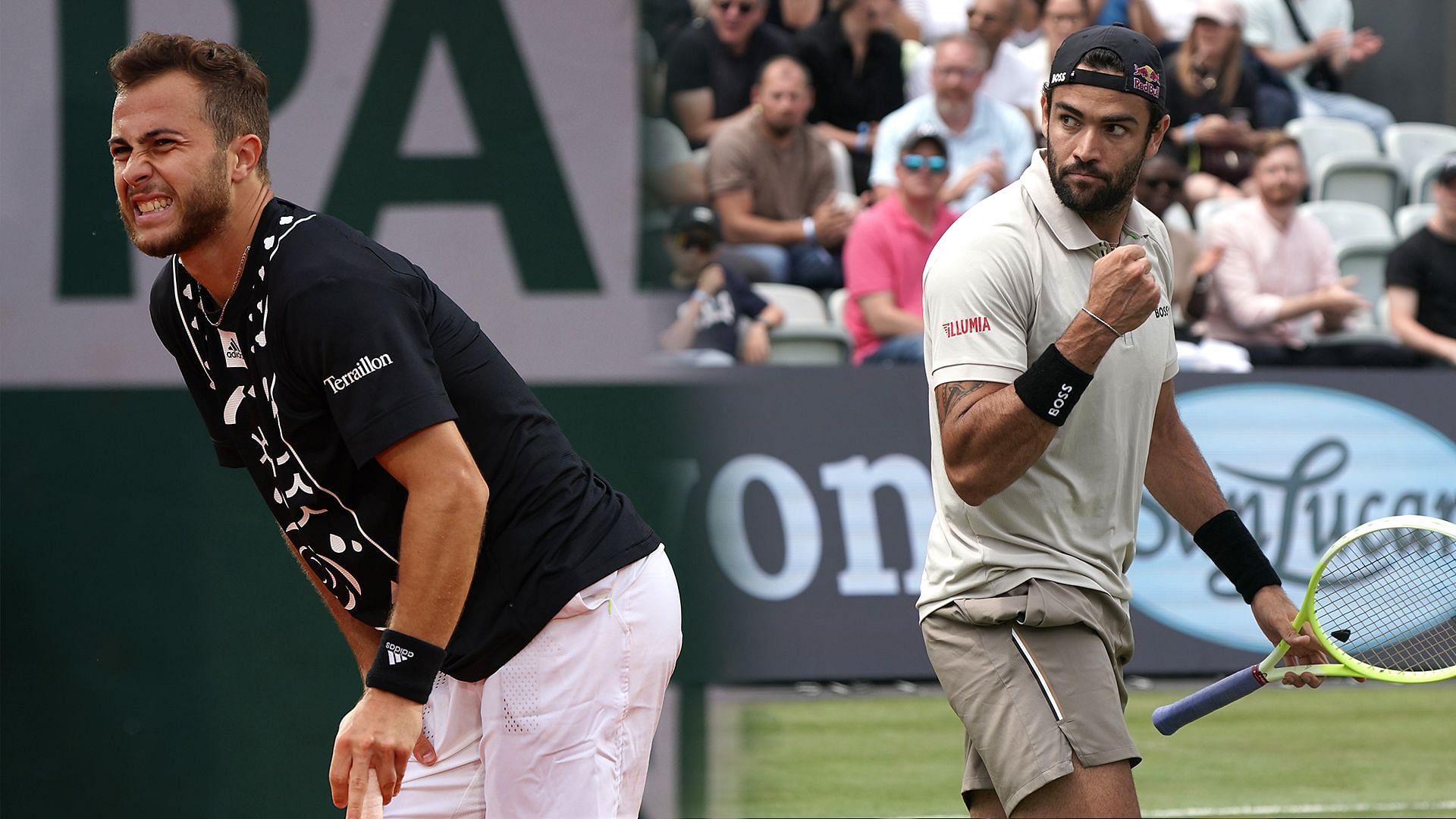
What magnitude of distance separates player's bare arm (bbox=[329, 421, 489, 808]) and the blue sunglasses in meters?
6.13

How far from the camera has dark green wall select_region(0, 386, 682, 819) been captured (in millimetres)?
4777

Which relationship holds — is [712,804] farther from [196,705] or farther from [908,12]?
[908,12]

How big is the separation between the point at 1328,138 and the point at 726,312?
5767mm

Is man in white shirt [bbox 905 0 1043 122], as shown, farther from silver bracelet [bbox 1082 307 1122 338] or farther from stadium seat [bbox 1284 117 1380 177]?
silver bracelet [bbox 1082 307 1122 338]

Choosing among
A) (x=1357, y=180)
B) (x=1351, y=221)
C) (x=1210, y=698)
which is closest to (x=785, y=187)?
(x=1351, y=221)

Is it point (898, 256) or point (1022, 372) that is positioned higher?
point (1022, 372)

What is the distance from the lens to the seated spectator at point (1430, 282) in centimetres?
915

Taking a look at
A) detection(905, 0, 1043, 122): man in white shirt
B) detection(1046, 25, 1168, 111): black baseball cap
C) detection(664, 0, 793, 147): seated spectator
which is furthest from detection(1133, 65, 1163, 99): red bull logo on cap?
detection(905, 0, 1043, 122): man in white shirt

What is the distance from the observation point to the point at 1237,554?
3.60 m

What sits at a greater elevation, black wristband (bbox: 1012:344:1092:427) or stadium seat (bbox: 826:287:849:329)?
black wristband (bbox: 1012:344:1092:427)

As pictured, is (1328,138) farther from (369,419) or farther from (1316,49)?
(369,419)

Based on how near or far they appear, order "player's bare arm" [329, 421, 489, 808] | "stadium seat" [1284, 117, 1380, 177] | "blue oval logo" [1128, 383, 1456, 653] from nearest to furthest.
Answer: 1. "player's bare arm" [329, 421, 489, 808]
2. "blue oval logo" [1128, 383, 1456, 653]
3. "stadium seat" [1284, 117, 1380, 177]

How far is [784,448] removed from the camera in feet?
24.3

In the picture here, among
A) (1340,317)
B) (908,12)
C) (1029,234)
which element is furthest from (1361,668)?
(908,12)
